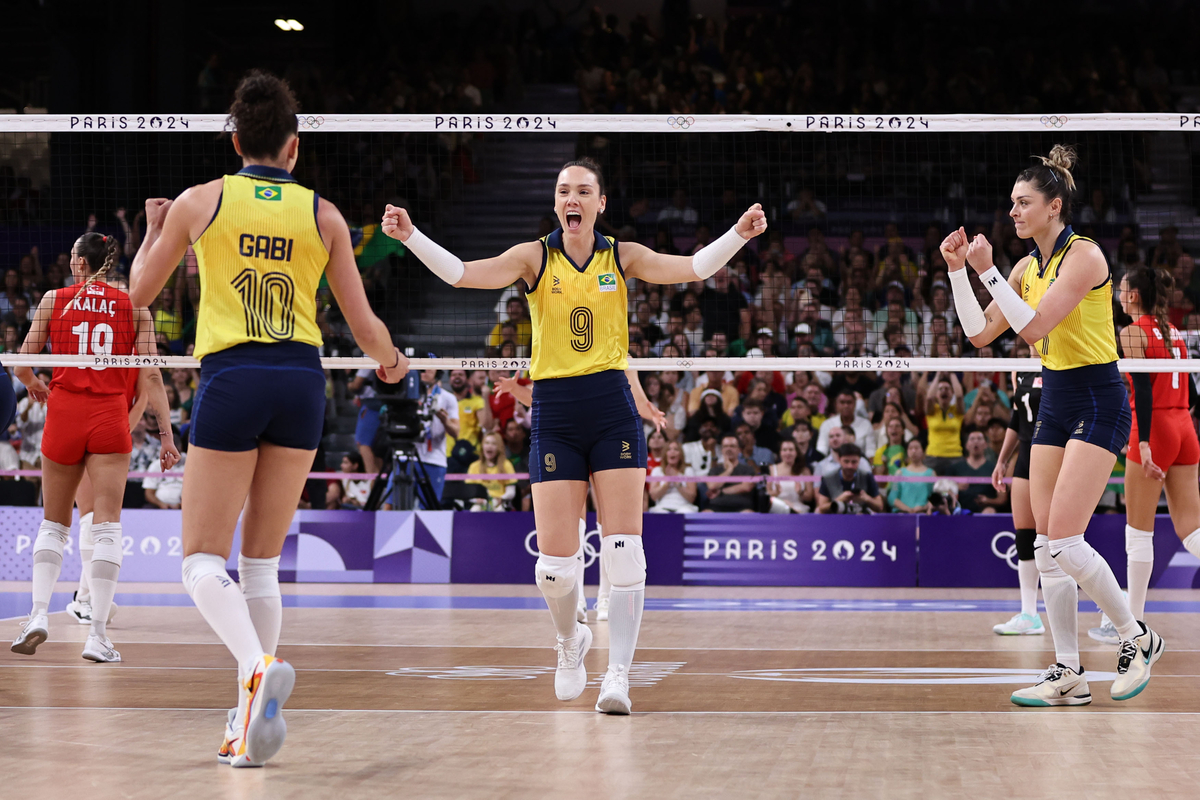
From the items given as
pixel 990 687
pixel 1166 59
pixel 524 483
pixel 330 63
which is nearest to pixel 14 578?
pixel 524 483

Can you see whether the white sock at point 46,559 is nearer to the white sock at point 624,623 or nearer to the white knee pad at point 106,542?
the white knee pad at point 106,542

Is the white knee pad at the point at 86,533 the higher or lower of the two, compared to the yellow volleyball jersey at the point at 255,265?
lower

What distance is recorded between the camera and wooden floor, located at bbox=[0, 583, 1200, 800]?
3533mm

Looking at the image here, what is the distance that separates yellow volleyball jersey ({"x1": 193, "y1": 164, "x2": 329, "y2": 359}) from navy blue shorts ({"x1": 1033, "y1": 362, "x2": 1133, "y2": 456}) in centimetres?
328

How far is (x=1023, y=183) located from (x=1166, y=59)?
1526 centimetres

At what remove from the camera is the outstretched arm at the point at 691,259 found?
4.92 meters

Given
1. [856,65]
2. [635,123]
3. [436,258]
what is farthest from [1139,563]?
[856,65]

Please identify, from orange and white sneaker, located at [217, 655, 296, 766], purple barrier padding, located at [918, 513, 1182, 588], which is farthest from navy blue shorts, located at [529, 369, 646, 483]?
purple barrier padding, located at [918, 513, 1182, 588]

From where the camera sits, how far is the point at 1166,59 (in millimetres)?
18156

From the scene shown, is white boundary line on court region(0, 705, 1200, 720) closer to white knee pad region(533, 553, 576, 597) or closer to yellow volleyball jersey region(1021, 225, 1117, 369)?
white knee pad region(533, 553, 576, 597)

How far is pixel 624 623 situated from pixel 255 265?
7.05ft

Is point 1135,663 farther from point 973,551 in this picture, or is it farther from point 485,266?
point 973,551

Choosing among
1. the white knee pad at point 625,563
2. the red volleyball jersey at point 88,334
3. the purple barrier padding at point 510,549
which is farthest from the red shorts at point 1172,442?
the red volleyball jersey at point 88,334

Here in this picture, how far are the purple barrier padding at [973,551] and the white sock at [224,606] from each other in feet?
27.0
